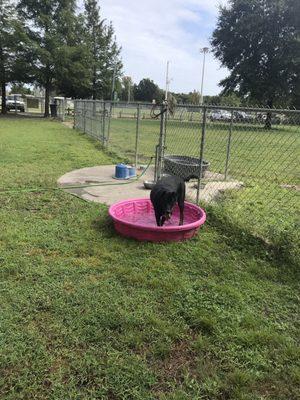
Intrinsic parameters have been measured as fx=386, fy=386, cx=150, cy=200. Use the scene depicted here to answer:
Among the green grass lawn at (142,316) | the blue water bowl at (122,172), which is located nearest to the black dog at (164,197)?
the green grass lawn at (142,316)

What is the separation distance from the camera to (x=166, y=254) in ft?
13.5

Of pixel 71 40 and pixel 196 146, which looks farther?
pixel 71 40

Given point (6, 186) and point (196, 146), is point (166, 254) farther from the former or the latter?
point (196, 146)

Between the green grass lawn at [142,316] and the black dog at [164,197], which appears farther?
the black dog at [164,197]

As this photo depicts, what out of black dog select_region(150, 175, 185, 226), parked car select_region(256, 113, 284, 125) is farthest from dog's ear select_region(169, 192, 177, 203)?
parked car select_region(256, 113, 284, 125)

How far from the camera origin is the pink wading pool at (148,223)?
14.2 feet

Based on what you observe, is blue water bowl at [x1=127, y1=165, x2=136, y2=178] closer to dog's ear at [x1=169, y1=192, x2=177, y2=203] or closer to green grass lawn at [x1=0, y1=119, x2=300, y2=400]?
green grass lawn at [x1=0, y1=119, x2=300, y2=400]

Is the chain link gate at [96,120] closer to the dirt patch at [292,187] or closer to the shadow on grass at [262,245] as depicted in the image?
the dirt patch at [292,187]

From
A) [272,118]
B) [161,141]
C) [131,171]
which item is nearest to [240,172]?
[131,171]

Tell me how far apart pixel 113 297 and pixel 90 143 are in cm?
1149

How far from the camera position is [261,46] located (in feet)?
106

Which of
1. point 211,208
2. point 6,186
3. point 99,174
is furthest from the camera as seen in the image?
point 99,174

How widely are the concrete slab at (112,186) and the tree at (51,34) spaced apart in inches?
1023

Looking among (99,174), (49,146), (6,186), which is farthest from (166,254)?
(49,146)
